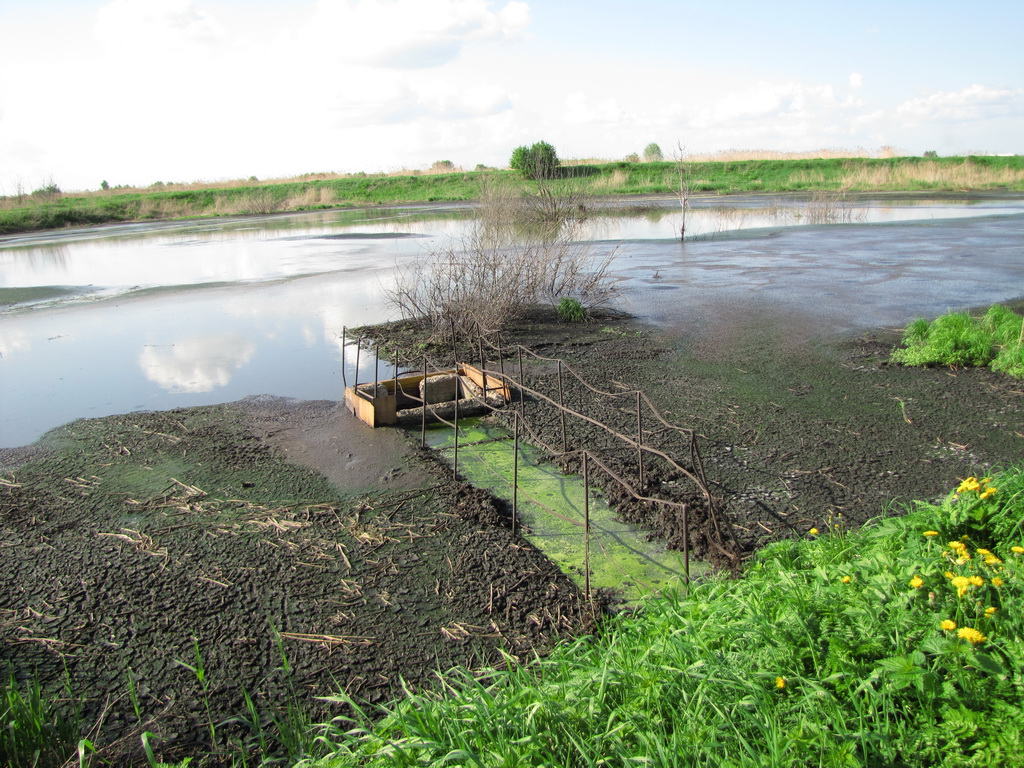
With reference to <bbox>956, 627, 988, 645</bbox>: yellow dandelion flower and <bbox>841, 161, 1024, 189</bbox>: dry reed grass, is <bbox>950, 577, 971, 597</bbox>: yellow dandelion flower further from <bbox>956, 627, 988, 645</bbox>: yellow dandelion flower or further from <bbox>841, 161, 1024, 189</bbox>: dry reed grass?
<bbox>841, 161, 1024, 189</bbox>: dry reed grass

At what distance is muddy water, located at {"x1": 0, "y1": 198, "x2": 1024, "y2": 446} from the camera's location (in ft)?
32.6

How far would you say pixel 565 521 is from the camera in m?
5.62

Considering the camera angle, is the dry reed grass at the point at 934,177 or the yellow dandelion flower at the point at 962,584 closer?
the yellow dandelion flower at the point at 962,584

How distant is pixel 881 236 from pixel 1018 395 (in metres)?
17.9

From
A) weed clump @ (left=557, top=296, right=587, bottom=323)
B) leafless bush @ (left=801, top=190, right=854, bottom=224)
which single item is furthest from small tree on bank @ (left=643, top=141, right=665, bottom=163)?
weed clump @ (left=557, top=296, right=587, bottom=323)

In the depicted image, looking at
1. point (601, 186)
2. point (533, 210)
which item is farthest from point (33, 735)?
point (601, 186)

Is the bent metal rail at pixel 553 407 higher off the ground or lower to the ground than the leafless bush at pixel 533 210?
lower

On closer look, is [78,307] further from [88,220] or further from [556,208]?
[88,220]

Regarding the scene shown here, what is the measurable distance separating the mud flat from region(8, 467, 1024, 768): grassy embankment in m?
0.55

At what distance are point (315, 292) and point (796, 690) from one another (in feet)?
48.9

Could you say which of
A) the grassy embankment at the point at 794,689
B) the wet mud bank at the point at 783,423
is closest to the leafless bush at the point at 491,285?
the wet mud bank at the point at 783,423

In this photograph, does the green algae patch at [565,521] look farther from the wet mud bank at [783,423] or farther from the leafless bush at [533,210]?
the leafless bush at [533,210]

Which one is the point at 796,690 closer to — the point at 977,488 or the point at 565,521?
the point at 977,488

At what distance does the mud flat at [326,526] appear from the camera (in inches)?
154
